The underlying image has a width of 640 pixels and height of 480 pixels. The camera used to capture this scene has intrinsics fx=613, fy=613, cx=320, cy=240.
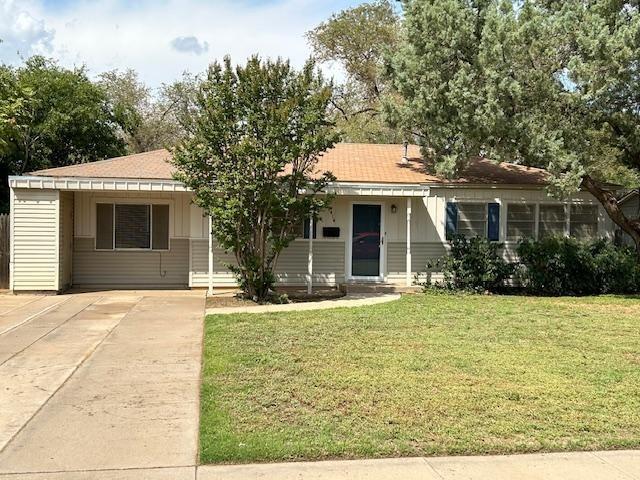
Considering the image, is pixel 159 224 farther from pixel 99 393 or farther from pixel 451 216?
pixel 99 393

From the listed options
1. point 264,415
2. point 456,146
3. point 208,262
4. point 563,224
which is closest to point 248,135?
point 208,262

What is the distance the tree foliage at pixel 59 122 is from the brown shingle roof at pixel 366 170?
8417mm

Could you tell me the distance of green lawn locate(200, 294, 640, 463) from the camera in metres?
4.70

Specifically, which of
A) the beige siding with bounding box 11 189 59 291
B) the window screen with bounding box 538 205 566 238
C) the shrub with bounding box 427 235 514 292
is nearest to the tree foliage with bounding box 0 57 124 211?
the beige siding with bounding box 11 189 59 291

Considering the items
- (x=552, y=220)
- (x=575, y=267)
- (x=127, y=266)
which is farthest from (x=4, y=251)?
(x=552, y=220)

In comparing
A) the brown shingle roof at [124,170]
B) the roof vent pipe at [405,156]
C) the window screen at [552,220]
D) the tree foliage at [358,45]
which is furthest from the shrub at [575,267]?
the tree foliage at [358,45]

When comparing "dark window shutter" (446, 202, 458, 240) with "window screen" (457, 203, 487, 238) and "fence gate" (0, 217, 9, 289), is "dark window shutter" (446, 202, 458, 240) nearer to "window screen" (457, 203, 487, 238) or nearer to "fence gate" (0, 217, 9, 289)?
"window screen" (457, 203, 487, 238)

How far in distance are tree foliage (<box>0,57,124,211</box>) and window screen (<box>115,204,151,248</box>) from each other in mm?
8957

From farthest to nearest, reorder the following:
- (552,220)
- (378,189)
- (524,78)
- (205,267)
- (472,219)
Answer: (552,220)
(472,219)
(205,267)
(378,189)
(524,78)

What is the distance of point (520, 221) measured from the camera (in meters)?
15.5

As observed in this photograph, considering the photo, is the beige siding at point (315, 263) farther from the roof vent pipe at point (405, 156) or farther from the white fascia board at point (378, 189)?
the roof vent pipe at point (405, 156)

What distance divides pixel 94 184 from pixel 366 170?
264 inches

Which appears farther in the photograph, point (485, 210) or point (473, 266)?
point (485, 210)

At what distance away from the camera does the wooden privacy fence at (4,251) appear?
→ 45.0ft
